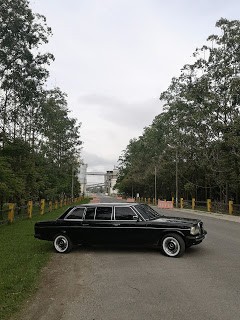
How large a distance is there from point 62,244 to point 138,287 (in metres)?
4.83

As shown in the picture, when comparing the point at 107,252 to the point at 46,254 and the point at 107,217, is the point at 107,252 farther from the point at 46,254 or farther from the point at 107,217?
the point at 46,254

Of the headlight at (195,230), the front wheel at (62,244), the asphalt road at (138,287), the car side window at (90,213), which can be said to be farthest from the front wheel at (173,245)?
the front wheel at (62,244)

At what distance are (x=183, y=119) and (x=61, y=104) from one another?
16.6m

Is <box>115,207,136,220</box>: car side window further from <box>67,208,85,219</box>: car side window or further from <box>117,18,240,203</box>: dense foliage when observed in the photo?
<box>117,18,240,203</box>: dense foliage

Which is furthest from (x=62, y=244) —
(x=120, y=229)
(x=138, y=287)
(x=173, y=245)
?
(x=138, y=287)

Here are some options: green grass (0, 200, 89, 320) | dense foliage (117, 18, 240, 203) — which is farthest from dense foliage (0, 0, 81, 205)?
dense foliage (117, 18, 240, 203)

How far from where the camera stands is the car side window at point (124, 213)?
1097cm

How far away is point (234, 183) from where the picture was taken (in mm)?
36594

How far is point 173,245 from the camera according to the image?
34.0 feet

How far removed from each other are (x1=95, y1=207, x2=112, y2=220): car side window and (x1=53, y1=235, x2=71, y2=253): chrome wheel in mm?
1172

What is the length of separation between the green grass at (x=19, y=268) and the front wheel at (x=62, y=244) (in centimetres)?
28

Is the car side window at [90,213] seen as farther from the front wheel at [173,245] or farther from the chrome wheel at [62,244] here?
the front wheel at [173,245]

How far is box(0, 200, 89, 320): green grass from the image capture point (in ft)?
20.4

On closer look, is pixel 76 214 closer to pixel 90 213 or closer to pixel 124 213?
pixel 90 213
